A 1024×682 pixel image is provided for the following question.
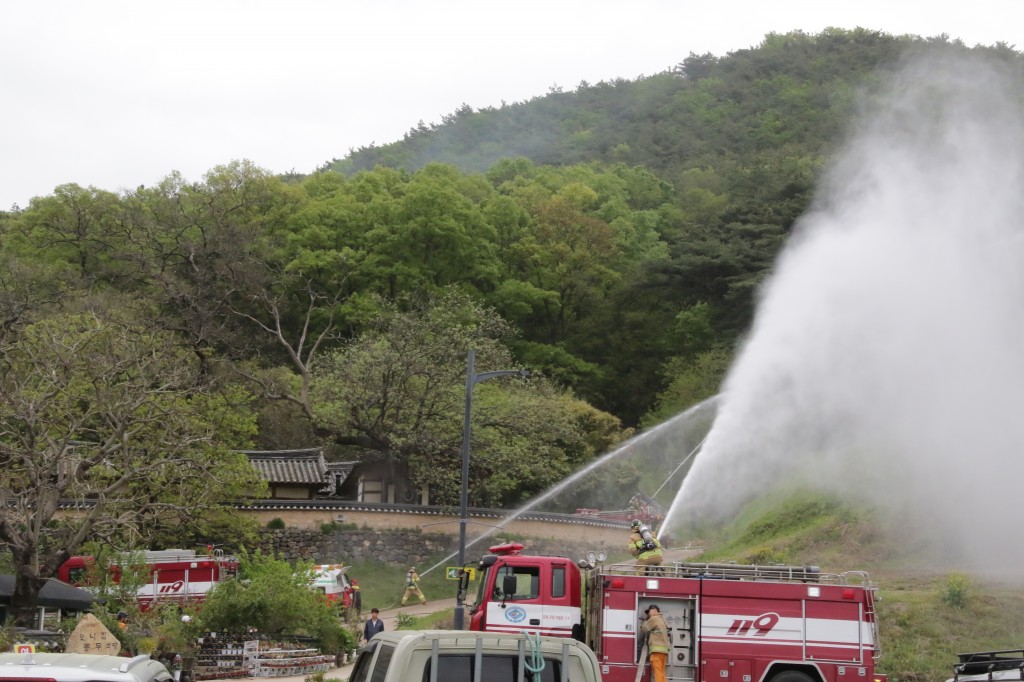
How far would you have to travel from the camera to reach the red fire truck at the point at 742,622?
20.4 m

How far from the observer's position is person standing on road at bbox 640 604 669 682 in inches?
789

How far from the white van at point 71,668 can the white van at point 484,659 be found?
83.7 inches

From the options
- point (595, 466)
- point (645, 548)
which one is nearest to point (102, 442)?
point (595, 466)

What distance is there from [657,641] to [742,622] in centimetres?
156

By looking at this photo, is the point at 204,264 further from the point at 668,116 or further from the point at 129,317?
the point at 668,116

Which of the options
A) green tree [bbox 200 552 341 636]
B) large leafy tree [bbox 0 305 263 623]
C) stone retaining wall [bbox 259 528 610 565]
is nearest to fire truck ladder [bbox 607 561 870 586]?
green tree [bbox 200 552 341 636]

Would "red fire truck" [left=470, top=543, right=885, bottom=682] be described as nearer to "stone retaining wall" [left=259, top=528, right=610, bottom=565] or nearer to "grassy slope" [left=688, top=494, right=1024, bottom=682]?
"grassy slope" [left=688, top=494, right=1024, bottom=682]

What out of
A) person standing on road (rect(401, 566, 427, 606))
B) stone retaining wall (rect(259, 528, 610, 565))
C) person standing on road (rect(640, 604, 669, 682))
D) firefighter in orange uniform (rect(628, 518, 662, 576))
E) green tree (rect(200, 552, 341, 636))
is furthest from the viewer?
stone retaining wall (rect(259, 528, 610, 565))

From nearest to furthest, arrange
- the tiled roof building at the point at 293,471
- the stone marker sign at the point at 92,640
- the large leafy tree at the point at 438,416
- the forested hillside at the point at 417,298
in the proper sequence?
the stone marker sign at the point at 92,640
the tiled roof building at the point at 293,471
the large leafy tree at the point at 438,416
the forested hillside at the point at 417,298

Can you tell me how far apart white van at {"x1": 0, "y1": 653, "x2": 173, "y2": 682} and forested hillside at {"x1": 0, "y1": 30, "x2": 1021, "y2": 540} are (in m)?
26.2

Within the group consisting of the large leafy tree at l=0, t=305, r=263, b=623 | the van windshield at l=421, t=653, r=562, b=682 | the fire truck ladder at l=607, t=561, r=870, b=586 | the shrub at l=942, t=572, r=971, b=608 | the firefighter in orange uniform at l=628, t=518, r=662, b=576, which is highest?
the large leafy tree at l=0, t=305, r=263, b=623

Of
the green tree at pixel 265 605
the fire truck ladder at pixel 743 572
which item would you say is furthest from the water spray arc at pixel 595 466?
the fire truck ladder at pixel 743 572

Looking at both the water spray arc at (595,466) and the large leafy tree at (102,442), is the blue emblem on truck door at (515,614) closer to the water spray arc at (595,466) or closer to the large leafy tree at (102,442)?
the large leafy tree at (102,442)

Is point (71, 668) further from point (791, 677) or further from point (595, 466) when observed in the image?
point (595, 466)
